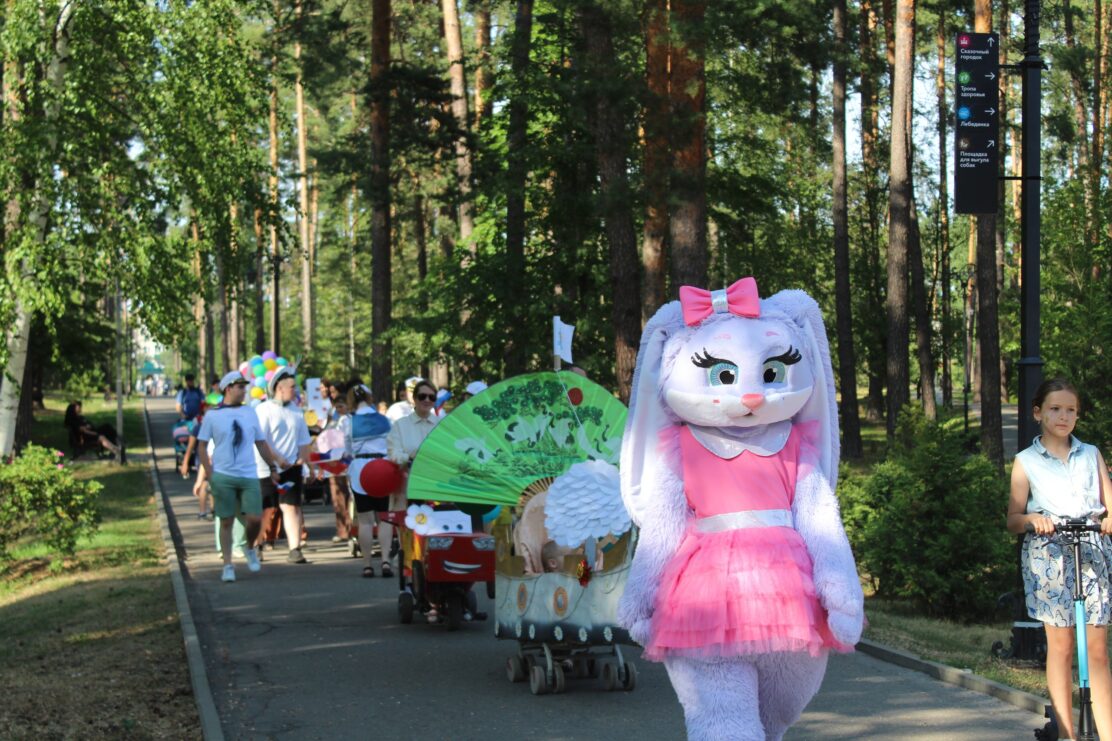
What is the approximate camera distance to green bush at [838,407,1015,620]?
12148 mm

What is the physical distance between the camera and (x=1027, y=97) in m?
10.6

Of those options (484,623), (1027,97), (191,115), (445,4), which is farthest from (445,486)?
(445,4)

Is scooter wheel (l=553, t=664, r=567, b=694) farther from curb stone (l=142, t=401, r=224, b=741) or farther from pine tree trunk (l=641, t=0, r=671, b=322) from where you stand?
pine tree trunk (l=641, t=0, r=671, b=322)

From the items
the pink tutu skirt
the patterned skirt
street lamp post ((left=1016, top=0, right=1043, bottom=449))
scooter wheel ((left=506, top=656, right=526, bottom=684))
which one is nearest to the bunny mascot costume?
the pink tutu skirt

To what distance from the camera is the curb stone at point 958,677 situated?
28.0 ft

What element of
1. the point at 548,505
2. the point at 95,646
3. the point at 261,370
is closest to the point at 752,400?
the point at 548,505

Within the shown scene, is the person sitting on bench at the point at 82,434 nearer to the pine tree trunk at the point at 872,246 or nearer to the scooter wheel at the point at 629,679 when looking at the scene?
the pine tree trunk at the point at 872,246

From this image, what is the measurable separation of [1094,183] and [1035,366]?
18247mm

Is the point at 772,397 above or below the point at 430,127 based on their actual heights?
below

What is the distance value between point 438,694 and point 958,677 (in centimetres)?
331

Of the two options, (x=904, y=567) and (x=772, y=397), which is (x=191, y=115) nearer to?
(x=904, y=567)

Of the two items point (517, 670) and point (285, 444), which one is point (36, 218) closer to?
point (285, 444)

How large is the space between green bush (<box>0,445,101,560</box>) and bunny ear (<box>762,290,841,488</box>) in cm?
1205

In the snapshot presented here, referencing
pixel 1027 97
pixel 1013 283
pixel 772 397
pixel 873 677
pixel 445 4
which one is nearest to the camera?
pixel 772 397
